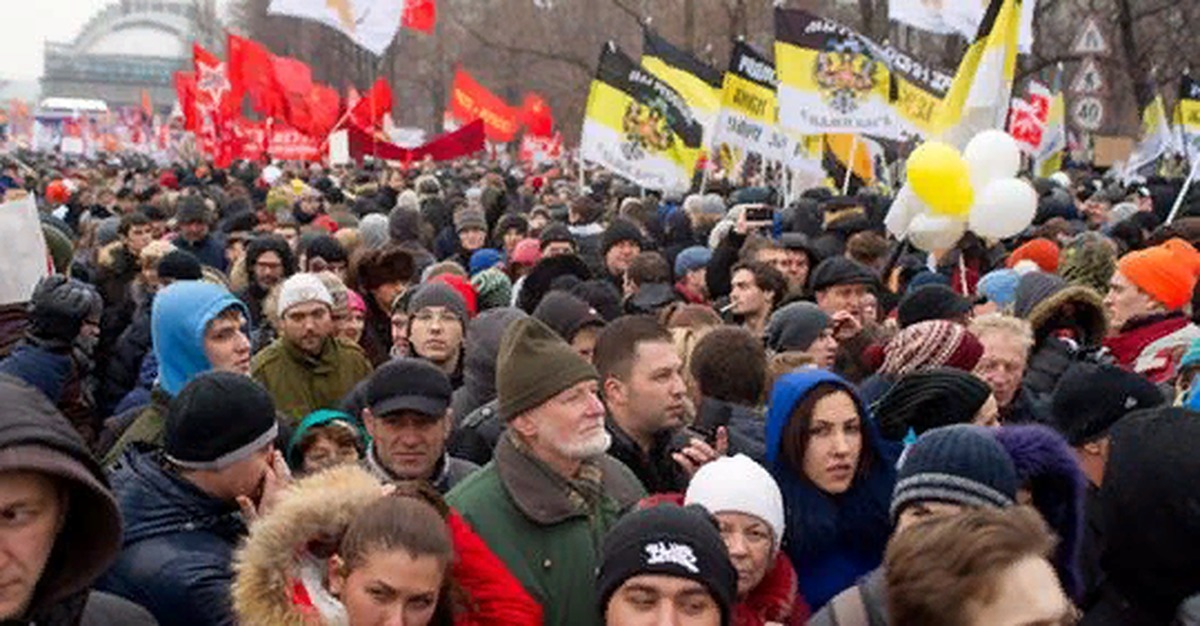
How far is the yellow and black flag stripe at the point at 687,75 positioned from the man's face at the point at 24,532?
560 inches

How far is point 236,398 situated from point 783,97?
973 cm

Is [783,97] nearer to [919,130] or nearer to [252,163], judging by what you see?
[919,130]

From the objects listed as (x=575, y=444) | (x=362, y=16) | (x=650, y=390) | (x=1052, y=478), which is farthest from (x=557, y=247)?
(x=362, y=16)

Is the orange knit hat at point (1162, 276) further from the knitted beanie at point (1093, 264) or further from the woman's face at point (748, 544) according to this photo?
the woman's face at point (748, 544)

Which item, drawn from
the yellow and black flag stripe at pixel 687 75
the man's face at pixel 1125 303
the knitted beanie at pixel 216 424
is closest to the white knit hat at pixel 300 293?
the knitted beanie at pixel 216 424

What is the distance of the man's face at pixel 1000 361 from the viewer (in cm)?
604

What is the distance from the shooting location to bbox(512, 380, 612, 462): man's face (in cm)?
443

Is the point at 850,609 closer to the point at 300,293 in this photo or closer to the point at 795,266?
the point at 300,293

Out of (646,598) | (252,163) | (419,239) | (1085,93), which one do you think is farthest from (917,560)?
(252,163)

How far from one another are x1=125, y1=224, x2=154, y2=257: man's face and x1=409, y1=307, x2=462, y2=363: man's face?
4.18 meters

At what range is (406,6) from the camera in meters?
21.4

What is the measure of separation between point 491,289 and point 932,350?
11.9 feet

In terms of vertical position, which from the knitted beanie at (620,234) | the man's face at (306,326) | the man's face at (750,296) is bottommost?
the knitted beanie at (620,234)

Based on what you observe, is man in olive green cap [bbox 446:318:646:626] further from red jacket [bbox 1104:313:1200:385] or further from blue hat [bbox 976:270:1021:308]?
blue hat [bbox 976:270:1021:308]
